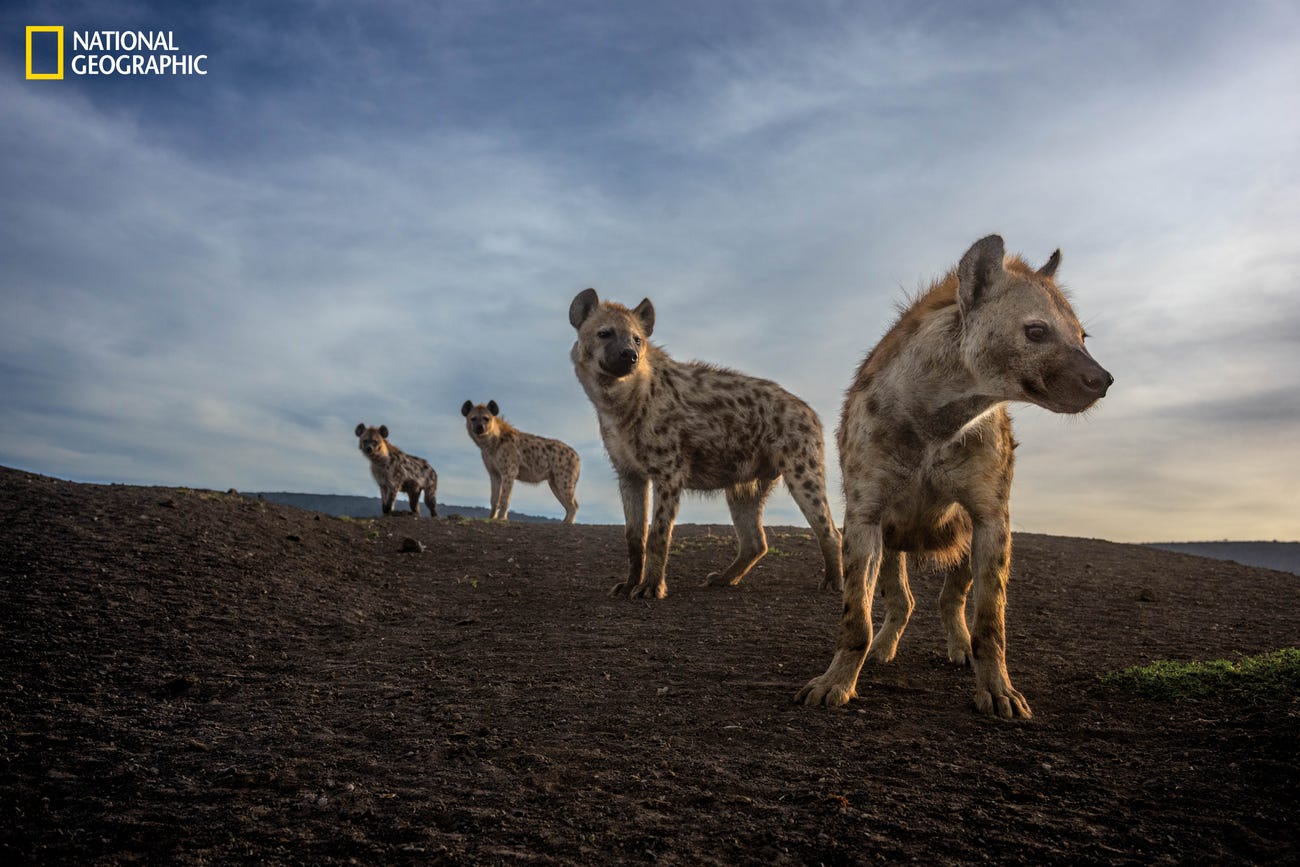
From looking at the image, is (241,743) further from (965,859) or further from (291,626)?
(965,859)

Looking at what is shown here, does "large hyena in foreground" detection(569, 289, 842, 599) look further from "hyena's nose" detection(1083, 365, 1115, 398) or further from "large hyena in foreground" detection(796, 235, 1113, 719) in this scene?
"hyena's nose" detection(1083, 365, 1115, 398)

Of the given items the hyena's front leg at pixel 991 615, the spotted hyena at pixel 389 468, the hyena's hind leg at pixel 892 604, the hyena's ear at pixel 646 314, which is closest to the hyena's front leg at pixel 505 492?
the spotted hyena at pixel 389 468

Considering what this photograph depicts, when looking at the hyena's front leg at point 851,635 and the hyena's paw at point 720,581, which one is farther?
the hyena's paw at point 720,581

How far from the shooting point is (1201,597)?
7.34m

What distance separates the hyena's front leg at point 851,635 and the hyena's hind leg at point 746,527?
348 centimetres

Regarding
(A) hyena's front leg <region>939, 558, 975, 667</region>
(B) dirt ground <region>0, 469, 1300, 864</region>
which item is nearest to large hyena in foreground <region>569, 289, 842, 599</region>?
(B) dirt ground <region>0, 469, 1300, 864</region>

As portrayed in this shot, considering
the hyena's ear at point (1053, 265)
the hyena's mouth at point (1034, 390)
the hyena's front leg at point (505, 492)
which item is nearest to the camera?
the hyena's mouth at point (1034, 390)

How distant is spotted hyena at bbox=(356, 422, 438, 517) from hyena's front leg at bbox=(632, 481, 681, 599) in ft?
30.9

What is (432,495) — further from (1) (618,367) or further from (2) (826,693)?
(2) (826,693)

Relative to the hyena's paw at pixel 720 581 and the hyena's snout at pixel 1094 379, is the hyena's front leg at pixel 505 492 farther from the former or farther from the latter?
the hyena's snout at pixel 1094 379

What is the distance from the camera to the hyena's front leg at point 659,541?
633cm

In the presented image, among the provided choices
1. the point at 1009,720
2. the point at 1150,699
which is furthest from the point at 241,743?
the point at 1150,699

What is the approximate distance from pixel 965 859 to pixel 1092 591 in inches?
235

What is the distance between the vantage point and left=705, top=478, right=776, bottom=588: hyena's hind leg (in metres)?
7.02
